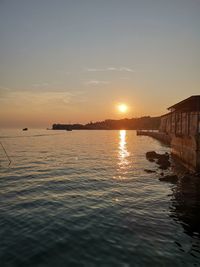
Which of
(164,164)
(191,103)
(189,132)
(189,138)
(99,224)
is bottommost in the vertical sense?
(99,224)

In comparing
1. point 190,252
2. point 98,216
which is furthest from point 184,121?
point 190,252

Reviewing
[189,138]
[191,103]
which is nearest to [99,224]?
[189,138]

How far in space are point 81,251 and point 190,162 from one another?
23.6 metres

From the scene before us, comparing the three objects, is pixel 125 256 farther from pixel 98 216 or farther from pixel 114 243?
pixel 98 216

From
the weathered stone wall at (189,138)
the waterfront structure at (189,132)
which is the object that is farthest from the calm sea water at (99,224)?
the waterfront structure at (189,132)

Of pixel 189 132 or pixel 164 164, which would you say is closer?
pixel 189 132

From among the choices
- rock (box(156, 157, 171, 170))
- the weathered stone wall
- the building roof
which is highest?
the building roof

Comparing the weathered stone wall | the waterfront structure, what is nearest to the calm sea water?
the weathered stone wall

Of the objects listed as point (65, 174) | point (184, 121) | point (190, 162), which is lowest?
point (65, 174)

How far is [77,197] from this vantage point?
896 inches

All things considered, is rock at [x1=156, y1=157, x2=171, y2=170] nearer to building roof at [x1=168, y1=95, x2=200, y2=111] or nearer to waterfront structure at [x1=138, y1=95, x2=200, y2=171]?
waterfront structure at [x1=138, y1=95, x2=200, y2=171]

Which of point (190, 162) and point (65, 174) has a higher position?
point (190, 162)

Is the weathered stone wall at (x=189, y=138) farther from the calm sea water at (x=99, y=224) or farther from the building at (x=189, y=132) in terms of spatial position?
the calm sea water at (x=99, y=224)

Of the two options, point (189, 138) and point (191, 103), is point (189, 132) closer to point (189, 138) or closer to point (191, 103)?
point (189, 138)
